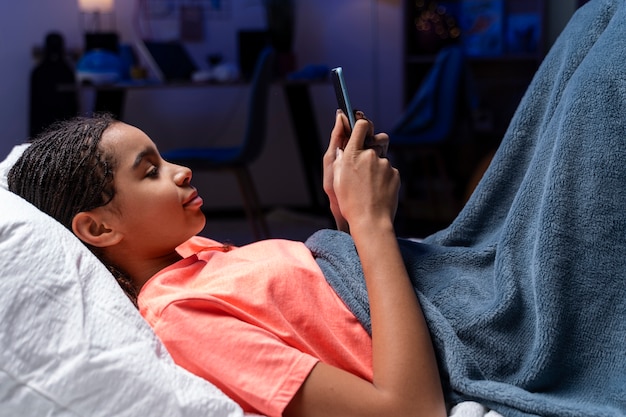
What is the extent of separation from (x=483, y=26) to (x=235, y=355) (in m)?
3.49

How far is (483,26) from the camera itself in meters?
3.99

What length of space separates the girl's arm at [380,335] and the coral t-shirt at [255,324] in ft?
0.10

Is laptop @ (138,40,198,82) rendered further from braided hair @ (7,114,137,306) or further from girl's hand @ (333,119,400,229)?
girl's hand @ (333,119,400,229)

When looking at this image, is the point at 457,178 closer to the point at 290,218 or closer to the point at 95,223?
the point at 290,218

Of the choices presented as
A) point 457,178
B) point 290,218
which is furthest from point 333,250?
point 457,178

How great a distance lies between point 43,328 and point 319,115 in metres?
3.57

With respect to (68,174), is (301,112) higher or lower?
lower

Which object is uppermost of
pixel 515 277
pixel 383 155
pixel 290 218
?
pixel 383 155

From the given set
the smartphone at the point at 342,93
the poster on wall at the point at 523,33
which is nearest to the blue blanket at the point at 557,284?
the smartphone at the point at 342,93

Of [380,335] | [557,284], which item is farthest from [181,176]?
[557,284]

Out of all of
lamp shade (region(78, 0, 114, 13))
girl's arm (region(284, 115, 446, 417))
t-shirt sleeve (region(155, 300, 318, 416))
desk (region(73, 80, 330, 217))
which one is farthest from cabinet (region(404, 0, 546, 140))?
t-shirt sleeve (region(155, 300, 318, 416))

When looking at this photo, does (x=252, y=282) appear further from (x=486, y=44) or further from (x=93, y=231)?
(x=486, y=44)

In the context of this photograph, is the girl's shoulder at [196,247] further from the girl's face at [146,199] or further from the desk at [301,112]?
the desk at [301,112]

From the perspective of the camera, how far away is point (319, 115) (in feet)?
14.0
